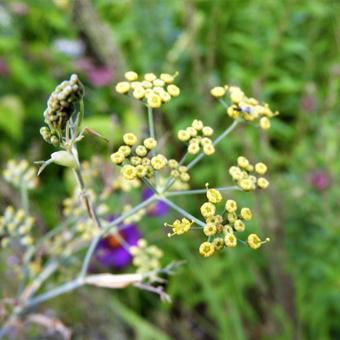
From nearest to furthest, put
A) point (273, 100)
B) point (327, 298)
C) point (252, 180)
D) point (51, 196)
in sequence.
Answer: point (252, 180)
point (327, 298)
point (51, 196)
point (273, 100)

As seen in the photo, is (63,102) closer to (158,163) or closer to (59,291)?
(158,163)

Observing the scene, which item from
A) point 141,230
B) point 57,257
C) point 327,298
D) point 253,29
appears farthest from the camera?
point 253,29

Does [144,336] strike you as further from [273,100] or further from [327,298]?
[273,100]

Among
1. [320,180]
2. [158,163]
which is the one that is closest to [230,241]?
[158,163]

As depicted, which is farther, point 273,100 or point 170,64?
point 273,100

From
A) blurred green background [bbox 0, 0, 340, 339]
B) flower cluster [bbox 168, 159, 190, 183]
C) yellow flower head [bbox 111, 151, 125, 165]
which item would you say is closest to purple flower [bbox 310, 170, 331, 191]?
blurred green background [bbox 0, 0, 340, 339]

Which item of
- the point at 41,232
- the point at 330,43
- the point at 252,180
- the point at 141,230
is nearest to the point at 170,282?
the point at 141,230
